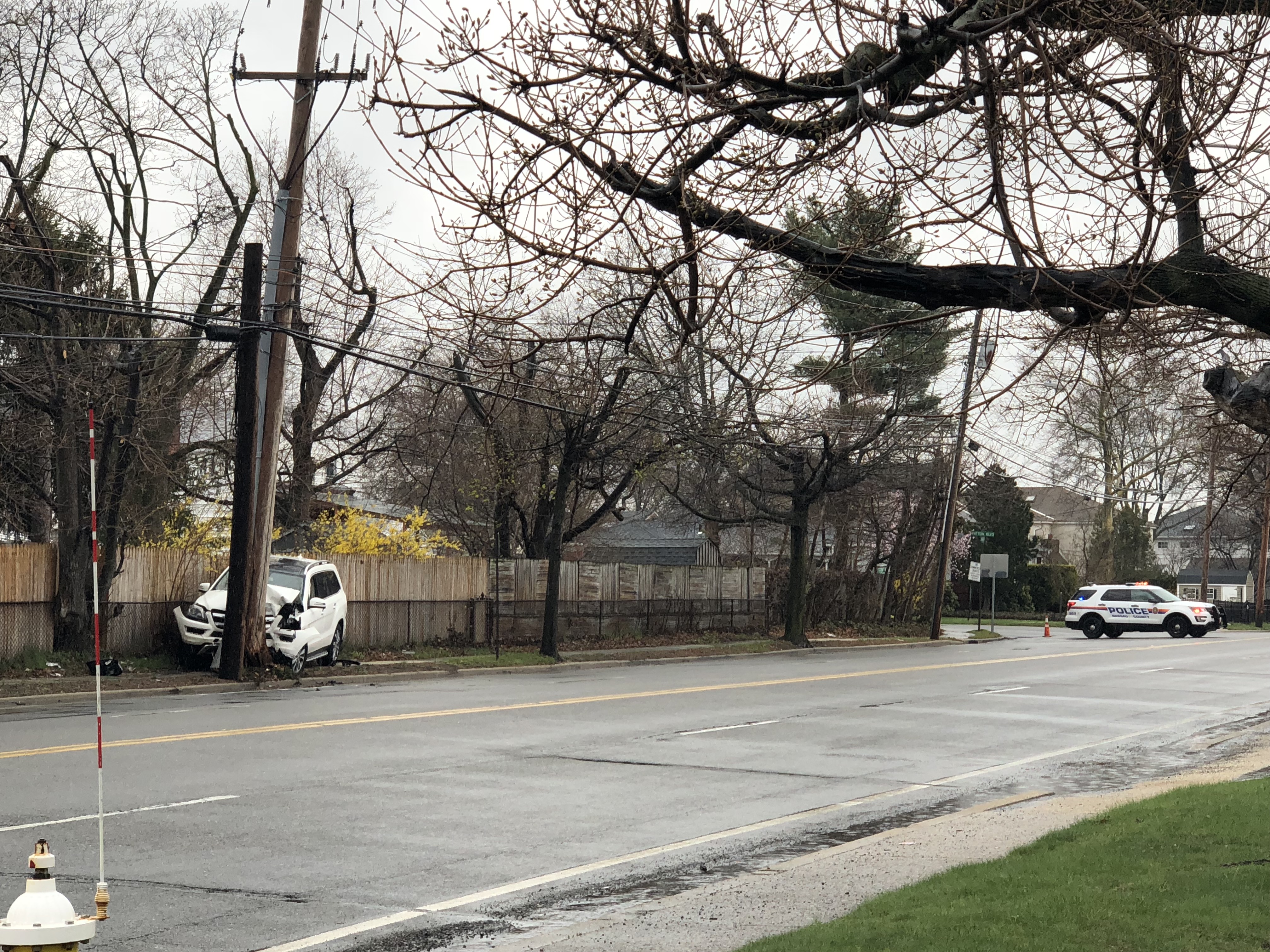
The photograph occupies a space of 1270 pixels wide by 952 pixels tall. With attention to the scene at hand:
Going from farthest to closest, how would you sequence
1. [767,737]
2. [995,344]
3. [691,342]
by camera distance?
1. [767,737]
2. [691,342]
3. [995,344]

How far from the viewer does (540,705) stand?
19.9 metres

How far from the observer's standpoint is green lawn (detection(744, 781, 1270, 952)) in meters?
6.42

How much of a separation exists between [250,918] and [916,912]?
353cm

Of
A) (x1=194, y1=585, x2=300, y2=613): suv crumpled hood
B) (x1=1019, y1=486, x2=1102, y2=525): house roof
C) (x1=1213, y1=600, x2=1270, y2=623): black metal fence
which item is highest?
(x1=1019, y1=486, x2=1102, y2=525): house roof

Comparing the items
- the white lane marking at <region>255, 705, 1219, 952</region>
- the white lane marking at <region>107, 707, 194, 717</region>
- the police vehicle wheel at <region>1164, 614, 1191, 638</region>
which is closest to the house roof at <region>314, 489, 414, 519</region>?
the police vehicle wheel at <region>1164, 614, 1191, 638</region>

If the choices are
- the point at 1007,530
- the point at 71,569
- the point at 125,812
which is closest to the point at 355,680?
the point at 71,569

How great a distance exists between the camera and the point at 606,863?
31.1ft

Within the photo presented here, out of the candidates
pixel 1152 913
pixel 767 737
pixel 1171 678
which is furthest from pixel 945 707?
pixel 1152 913

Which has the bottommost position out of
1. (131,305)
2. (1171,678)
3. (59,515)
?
(1171,678)

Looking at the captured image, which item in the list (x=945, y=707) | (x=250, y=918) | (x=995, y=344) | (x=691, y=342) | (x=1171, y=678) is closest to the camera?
(x=250, y=918)

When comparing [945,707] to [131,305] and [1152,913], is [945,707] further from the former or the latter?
[1152,913]

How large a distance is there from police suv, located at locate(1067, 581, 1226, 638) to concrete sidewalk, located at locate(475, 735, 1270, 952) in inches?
1597

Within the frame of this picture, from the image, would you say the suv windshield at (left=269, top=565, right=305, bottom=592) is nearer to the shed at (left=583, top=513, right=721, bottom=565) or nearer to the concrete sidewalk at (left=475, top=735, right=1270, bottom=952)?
the concrete sidewalk at (left=475, top=735, right=1270, bottom=952)

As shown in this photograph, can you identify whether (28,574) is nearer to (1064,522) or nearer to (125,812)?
(125,812)
